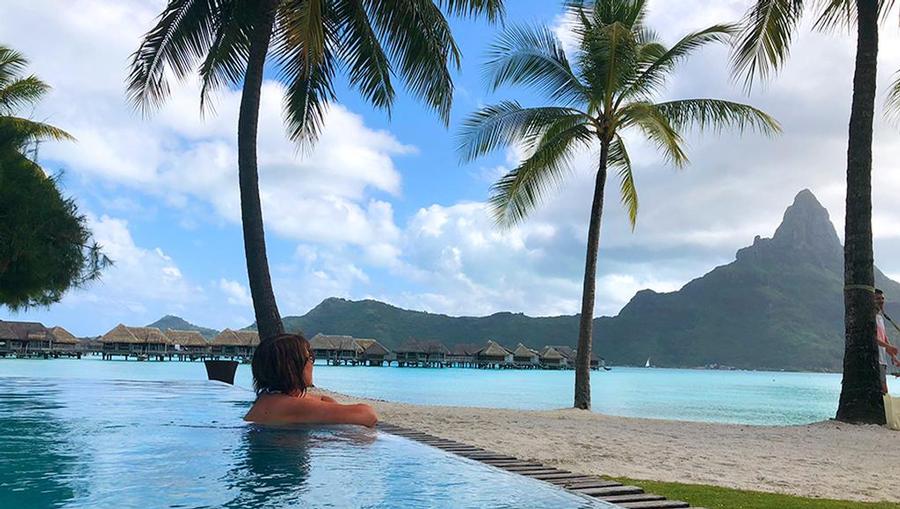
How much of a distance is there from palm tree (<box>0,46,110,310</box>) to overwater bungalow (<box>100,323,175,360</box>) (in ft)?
189

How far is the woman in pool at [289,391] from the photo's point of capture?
5145 millimetres

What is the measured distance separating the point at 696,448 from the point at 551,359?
94.8 metres

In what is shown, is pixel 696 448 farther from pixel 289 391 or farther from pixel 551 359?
pixel 551 359

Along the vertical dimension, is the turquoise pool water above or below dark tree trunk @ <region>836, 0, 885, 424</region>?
below

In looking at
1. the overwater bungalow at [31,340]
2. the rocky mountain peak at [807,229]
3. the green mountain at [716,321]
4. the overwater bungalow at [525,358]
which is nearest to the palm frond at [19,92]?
the overwater bungalow at [31,340]

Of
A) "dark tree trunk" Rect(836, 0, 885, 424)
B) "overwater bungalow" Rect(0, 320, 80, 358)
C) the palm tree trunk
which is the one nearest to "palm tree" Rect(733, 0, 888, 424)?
"dark tree trunk" Rect(836, 0, 885, 424)

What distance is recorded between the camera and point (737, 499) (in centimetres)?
526

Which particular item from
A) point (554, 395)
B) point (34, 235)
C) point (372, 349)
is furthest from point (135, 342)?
point (34, 235)

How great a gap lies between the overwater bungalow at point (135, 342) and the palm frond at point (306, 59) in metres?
64.6

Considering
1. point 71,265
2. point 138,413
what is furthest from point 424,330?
point 138,413

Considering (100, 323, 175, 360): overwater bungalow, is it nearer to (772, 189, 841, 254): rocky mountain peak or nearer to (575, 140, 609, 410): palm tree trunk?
(575, 140, 609, 410): palm tree trunk

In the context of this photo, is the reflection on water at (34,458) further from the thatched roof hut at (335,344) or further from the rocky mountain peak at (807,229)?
the rocky mountain peak at (807,229)

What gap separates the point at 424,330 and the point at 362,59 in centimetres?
11666

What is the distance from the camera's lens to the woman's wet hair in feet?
16.8
